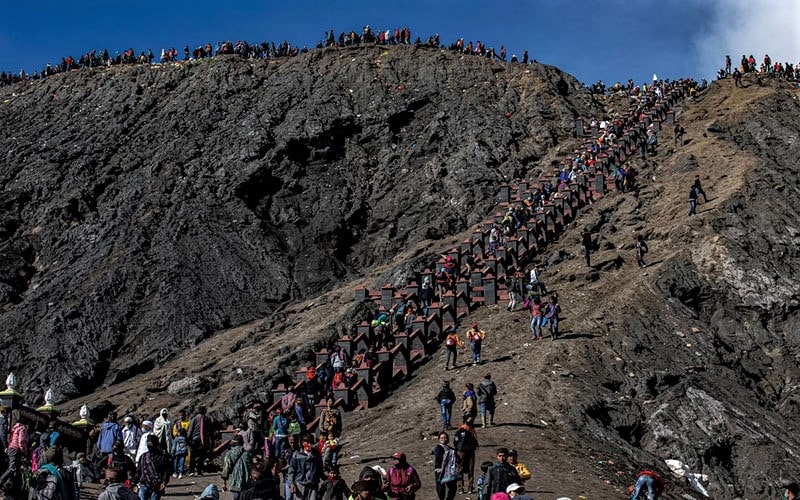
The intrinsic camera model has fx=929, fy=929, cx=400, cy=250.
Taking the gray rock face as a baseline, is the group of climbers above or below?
below

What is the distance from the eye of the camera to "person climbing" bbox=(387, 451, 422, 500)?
12117mm

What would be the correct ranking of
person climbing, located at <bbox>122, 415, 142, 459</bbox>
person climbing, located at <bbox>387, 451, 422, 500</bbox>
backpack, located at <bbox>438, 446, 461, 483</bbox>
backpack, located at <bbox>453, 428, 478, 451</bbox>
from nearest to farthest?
person climbing, located at <bbox>387, 451, 422, 500</bbox>, backpack, located at <bbox>438, 446, 461, 483</bbox>, backpack, located at <bbox>453, 428, 478, 451</bbox>, person climbing, located at <bbox>122, 415, 142, 459</bbox>

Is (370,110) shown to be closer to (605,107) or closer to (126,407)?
(605,107)

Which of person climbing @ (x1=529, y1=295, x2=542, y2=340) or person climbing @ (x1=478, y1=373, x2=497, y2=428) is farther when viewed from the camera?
person climbing @ (x1=529, y1=295, x2=542, y2=340)

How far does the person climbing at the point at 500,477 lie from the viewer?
12508mm

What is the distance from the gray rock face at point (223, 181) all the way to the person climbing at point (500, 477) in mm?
24079

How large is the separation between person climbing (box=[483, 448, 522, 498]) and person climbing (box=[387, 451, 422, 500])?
1052 millimetres

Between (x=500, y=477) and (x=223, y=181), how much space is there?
3544 cm

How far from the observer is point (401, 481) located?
12148 millimetres

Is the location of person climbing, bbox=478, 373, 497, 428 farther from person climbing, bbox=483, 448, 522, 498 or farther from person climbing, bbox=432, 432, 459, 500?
person climbing, bbox=483, 448, 522, 498

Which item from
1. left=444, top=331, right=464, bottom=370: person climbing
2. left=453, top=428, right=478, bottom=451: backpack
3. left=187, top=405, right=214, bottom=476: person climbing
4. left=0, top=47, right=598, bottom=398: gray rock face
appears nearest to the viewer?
left=453, top=428, right=478, bottom=451: backpack

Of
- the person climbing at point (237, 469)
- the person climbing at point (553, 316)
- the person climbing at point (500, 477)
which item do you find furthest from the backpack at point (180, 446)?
the person climbing at point (553, 316)

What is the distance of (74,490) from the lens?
9.93 m

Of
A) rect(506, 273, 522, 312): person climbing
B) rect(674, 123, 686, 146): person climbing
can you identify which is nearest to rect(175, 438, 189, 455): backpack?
rect(506, 273, 522, 312): person climbing
